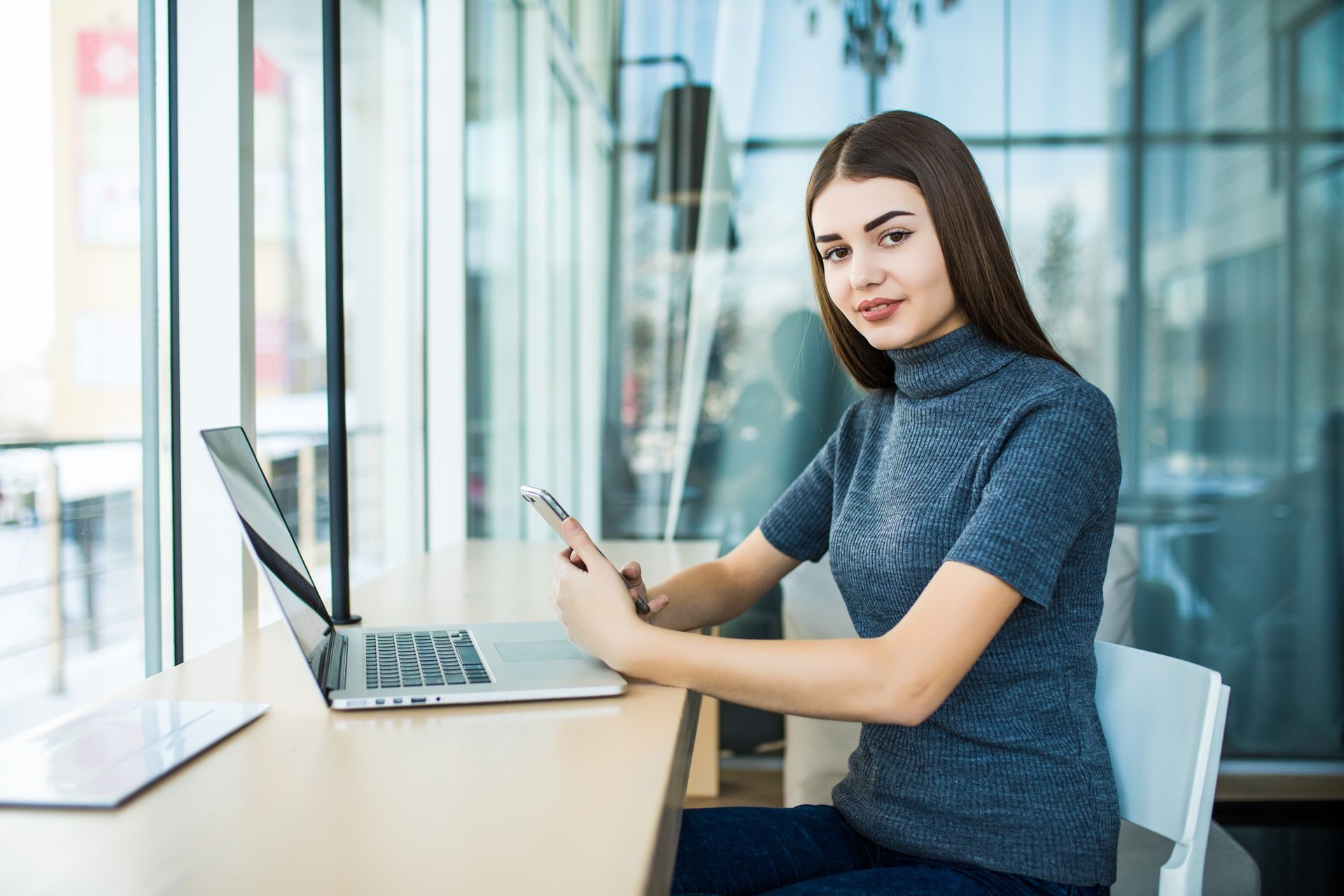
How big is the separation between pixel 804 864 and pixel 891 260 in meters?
0.63

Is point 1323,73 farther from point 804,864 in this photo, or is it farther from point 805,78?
point 804,864

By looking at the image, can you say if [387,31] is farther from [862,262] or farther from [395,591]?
[862,262]

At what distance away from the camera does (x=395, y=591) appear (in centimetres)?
146

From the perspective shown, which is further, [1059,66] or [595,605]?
[1059,66]

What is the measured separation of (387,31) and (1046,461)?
2.02 metres

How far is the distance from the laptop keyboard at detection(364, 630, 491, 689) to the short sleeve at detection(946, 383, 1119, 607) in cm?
46

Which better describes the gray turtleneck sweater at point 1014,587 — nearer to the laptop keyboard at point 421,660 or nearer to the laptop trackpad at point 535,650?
the laptop trackpad at point 535,650

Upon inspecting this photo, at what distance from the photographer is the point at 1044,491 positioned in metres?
0.87

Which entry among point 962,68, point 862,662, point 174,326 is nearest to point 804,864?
point 862,662

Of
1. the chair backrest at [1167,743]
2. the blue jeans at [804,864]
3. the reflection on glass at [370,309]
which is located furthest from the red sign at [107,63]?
the chair backrest at [1167,743]

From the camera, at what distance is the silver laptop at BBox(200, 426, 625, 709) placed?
2.76 feet

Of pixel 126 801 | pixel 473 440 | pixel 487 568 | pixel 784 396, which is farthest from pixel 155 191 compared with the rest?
pixel 784 396

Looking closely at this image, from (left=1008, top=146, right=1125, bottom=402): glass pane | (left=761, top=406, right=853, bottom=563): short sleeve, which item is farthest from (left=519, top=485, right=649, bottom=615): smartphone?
(left=1008, top=146, right=1125, bottom=402): glass pane

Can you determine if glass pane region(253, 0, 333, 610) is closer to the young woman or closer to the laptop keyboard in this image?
the laptop keyboard
